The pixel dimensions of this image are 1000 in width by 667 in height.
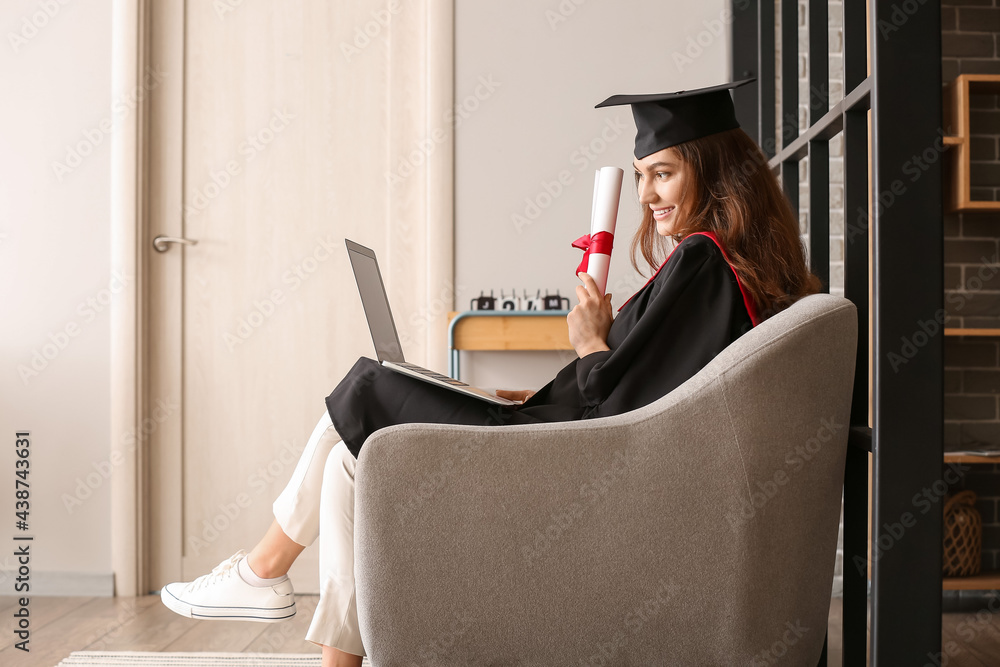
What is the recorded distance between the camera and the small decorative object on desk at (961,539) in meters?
2.34

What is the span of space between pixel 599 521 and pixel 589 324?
46 cm

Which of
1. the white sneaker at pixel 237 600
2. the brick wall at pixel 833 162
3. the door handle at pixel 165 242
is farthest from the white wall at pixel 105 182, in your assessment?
the white sneaker at pixel 237 600

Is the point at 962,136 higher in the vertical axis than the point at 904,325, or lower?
higher

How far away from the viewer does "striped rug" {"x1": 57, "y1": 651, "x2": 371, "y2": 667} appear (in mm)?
1871
